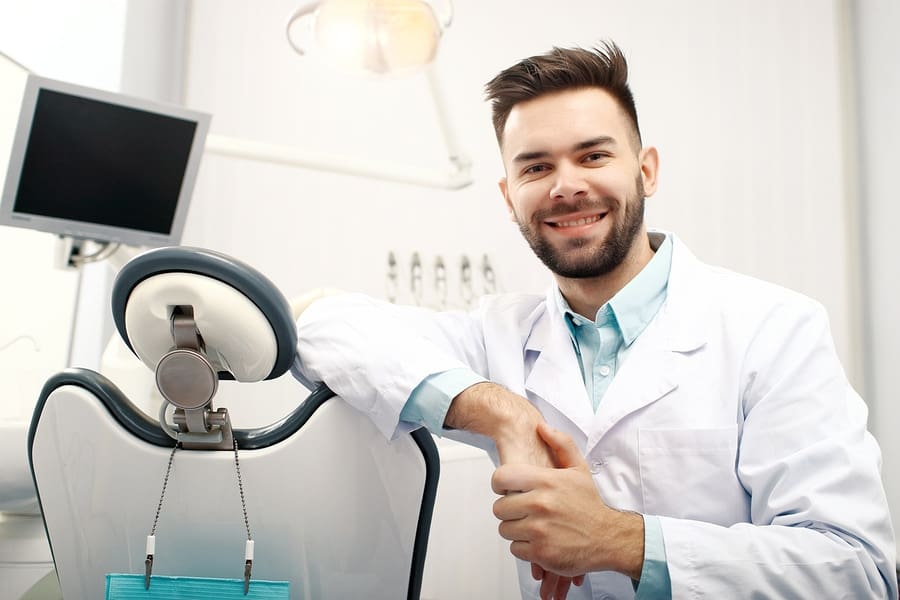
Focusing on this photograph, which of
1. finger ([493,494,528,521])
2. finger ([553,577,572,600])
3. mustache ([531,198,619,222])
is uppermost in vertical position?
mustache ([531,198,619,222])

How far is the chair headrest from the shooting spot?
82cm

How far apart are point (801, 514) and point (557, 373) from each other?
0.43 m

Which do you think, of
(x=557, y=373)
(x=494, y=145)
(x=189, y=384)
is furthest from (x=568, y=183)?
(x=494, y=145)

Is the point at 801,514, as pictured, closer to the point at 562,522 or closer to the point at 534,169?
the point at 562,522

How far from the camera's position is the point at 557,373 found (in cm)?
127

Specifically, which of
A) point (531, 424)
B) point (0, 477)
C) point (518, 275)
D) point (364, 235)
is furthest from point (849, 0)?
point (0, 477)

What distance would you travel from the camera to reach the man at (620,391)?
95 centimetres

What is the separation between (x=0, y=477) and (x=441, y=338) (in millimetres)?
804

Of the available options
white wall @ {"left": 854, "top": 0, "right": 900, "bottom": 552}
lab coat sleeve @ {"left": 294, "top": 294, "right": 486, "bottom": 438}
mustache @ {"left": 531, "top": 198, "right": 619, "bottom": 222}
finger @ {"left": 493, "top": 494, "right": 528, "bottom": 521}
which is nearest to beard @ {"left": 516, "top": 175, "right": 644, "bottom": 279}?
mustache @ {"left": 531, "top": 198, "right": 619, "bottom": 222}

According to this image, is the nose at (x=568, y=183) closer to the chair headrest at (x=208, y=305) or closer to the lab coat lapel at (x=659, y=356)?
the lab coat lapel at (x=659, y=356)

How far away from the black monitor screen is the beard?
80 centimetres

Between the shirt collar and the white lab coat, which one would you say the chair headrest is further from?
the shirt collar

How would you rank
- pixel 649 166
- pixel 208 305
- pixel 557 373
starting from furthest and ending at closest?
pixel 649 166
pixel 557 373
pixel 208 305

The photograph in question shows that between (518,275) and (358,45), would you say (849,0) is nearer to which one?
(518,275)
